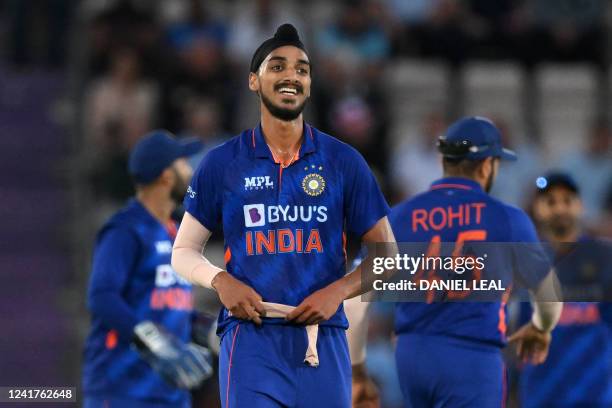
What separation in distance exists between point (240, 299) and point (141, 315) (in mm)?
1945

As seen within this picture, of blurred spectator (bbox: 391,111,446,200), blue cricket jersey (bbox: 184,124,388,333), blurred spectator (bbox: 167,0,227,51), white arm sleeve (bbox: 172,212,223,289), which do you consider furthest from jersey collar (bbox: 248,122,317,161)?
blurred spectator (bbox: 167,0,227,51)

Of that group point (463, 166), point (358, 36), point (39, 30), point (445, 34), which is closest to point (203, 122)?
point (358, 36)

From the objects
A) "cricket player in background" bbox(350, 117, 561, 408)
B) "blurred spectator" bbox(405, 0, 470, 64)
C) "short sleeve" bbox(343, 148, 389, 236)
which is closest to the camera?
"short sleeve" bbox(343, 148, 389, 236)

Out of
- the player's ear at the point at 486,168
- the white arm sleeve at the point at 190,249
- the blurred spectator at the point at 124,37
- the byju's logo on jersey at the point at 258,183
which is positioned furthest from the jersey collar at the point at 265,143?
the blurred spectator at the point at 124,37

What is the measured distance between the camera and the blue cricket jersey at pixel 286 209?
5.59 meters

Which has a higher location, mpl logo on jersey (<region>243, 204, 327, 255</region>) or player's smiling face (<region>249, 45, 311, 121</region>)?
player's smiling face (<region>249, 45, 311, 121</region>)

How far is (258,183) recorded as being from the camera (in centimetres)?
568

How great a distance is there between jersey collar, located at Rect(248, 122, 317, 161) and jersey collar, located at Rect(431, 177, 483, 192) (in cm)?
133

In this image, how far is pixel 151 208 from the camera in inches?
298

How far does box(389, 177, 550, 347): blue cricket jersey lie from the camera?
22.0 feet

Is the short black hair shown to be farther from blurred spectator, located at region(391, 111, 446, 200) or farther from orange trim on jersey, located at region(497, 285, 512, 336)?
blurred spectator, located at region(391, 111, 446, 200)

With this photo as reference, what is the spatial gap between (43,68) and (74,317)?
3444mm

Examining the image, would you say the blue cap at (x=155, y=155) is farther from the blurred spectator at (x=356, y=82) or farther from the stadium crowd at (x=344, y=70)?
the blurred spectator at (x=356, y=82)

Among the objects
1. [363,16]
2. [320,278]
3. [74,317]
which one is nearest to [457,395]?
[320,278]
